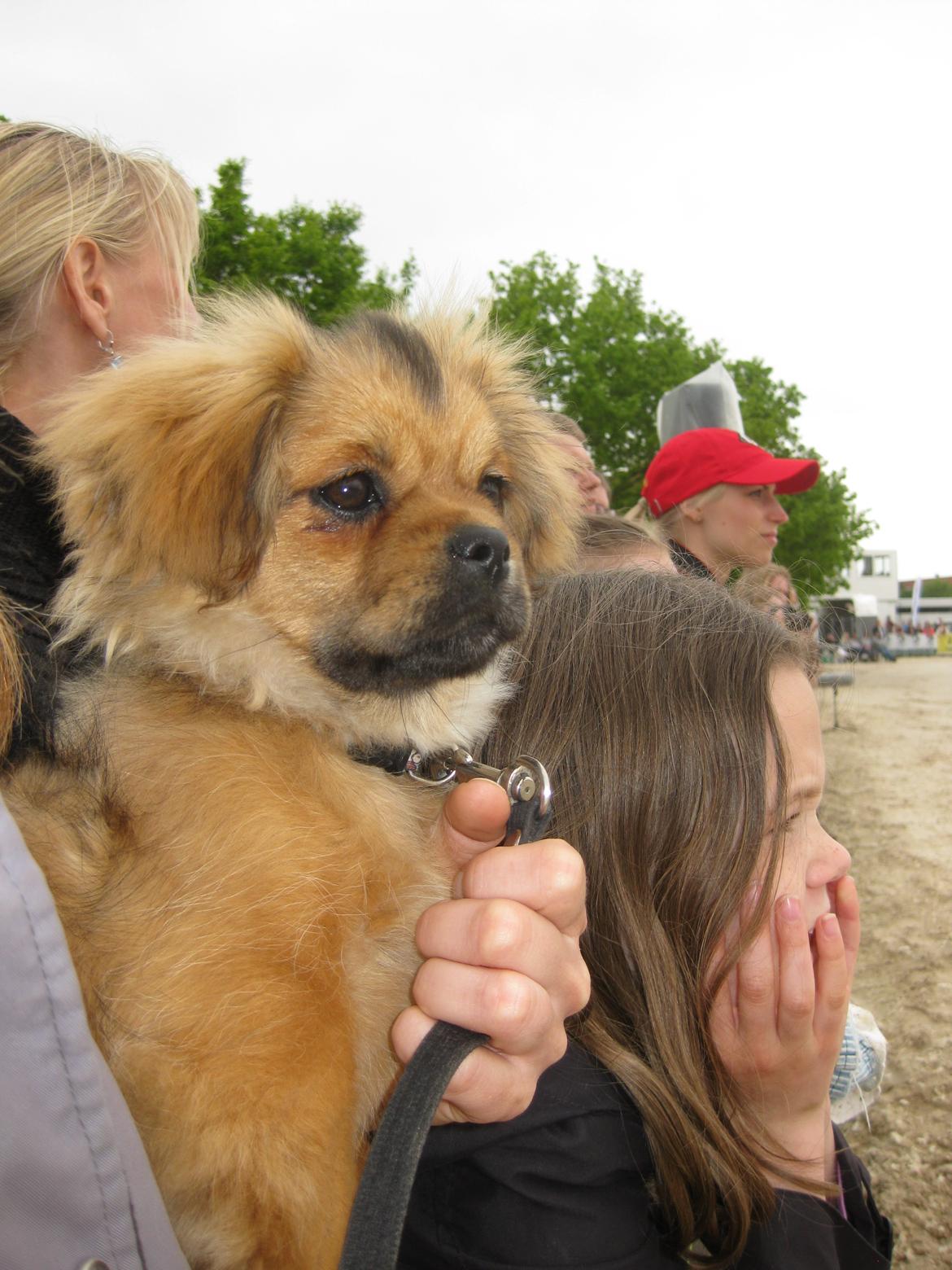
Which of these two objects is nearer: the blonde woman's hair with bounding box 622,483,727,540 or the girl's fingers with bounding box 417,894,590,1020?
the girl's fingers with bounding box 417,894,590,1020

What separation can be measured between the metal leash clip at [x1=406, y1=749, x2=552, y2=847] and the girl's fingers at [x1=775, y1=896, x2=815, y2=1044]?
22.3 inches

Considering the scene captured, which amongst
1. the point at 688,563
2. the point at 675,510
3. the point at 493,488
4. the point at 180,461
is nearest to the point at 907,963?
the point at 688,563

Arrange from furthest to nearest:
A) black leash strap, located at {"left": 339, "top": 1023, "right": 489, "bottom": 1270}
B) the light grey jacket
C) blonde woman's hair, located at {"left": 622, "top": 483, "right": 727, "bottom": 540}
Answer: blonde woman's hair, located at {"left": 622, "top": 483, "right": 727, "bottom": 540} < black leash strap, located at {"left": 339, "top": 1023, "right": 489, "bottom": 1270} < the light grey jacket

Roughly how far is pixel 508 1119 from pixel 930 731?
1389 centimetres

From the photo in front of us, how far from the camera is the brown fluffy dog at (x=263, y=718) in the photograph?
124 cm

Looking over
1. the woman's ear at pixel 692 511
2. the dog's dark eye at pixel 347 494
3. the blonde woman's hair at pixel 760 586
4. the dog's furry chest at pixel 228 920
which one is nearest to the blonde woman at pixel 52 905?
the dog's furry chest at pixel 228 920

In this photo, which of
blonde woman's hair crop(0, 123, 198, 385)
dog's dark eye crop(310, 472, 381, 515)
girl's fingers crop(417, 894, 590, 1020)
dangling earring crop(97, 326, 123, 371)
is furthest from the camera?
dangling earring crop(97, 326, 123, 371)

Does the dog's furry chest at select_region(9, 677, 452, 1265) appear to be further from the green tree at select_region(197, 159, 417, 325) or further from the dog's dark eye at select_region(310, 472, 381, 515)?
the green tree at select_region(197, 159, 417, 325)

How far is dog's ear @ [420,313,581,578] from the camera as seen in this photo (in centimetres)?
229

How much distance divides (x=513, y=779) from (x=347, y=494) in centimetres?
65

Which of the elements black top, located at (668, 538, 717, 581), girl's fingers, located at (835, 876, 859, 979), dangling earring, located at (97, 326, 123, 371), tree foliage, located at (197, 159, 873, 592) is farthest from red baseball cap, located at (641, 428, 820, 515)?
tree foliage, located at (197, 159, 873, 592)

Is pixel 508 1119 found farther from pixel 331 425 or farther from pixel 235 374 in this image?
pixel 235 374

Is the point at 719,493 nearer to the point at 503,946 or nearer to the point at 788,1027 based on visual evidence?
the point at 788,1027

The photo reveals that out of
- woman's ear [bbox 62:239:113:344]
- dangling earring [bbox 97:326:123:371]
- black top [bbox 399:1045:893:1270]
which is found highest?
woman's ear [bbox 62:239:113:344]
